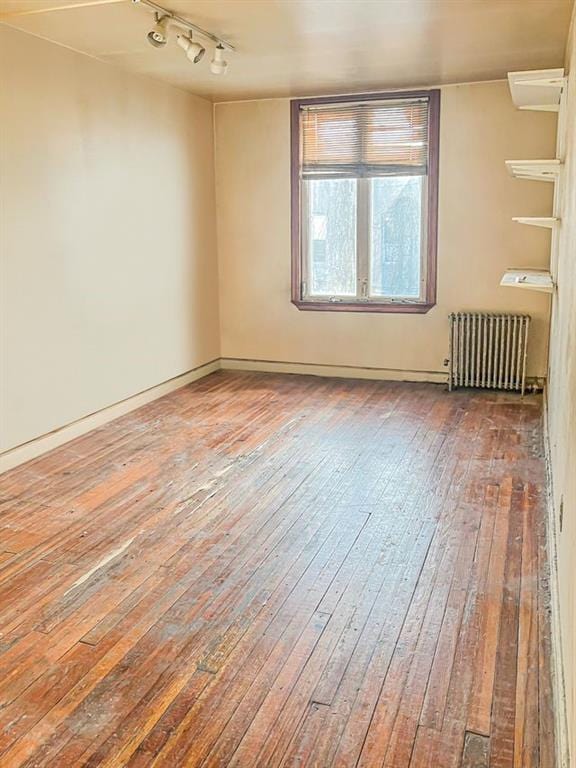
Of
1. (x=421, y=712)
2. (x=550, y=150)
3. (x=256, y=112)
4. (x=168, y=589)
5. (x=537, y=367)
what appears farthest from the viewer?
(x=256, y=112)

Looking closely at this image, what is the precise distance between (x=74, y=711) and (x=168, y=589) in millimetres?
776

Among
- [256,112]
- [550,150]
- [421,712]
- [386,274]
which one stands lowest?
[421,712]

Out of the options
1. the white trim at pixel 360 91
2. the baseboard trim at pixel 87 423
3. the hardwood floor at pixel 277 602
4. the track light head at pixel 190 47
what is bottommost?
the hardwood floor at pixel 277 602

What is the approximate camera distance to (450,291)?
636cm

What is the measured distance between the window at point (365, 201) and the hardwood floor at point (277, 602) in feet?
6.55

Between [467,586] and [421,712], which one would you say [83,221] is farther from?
[421,712]

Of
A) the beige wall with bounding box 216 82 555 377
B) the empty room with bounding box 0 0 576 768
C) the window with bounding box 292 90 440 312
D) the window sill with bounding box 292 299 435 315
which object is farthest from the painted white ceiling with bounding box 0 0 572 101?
the window sill with bounding box 292 299 435 315

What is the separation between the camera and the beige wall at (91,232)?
4367 millimetres

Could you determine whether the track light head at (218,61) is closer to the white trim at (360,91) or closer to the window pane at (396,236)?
the white trim at (360,91)

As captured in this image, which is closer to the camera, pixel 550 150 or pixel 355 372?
pixel 550 150

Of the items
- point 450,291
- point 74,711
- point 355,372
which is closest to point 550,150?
point 450,291

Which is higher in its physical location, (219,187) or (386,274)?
(219,187)

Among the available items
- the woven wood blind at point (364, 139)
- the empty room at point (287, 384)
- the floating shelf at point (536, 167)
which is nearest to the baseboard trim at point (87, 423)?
the empty room at point (287, 384)

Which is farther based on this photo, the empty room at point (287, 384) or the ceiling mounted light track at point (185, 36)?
the ceiling mounted light track at point (185, 36)
